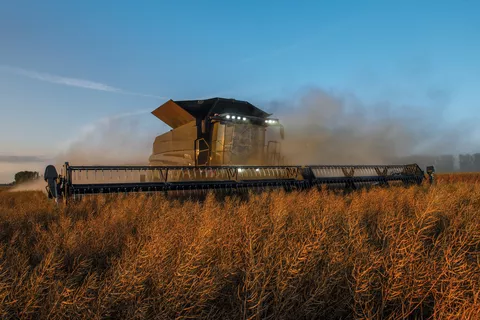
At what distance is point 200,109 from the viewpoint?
1231 centimetres

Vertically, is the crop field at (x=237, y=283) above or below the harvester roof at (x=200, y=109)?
below

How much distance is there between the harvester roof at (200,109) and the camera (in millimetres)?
12102

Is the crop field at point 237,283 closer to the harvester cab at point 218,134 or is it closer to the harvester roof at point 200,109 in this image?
the harvester cab at point 218,134

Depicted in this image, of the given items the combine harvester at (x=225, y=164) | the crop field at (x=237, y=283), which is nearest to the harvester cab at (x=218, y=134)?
the combine harvester at (x=225, y=164)

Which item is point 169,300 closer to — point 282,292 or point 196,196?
point 282,292

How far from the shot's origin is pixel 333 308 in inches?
92.0

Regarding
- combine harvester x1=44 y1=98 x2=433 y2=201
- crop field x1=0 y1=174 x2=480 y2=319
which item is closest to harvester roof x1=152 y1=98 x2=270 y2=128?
combine harvester x1=44 y1=98 x2=433 y2=201

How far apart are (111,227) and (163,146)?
9.37 meters

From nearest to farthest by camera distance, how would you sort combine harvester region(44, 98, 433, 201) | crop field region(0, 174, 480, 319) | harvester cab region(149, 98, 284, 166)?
crop field region(0, 174, 480, 319) < combine harvester region(44, 98, 433, 201) < harvester cab region(149, 98, 284, 166)

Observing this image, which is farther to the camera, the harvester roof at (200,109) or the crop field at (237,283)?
the harvester roof at (200,109)

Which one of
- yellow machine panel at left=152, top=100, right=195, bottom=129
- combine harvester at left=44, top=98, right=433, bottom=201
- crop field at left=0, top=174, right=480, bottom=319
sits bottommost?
crop field at left=0, top=174, right=480, bottom=319

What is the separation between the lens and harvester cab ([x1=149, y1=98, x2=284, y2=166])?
11.2 metres

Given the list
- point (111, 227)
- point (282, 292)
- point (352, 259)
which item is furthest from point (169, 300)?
point (111, 227)

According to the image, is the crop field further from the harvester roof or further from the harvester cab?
the harvester roof
